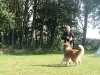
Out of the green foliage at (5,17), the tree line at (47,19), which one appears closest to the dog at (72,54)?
the green foliage at (5,17)

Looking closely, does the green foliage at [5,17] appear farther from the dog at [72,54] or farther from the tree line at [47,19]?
the dog at [72,54]

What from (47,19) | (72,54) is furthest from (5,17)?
(72,54)

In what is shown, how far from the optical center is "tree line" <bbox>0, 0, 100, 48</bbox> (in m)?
34.0

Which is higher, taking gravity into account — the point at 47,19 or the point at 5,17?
the point at 5,17

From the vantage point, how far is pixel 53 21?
1417 inches

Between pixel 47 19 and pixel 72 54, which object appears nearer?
pixel 72 54

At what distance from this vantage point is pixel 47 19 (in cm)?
3594

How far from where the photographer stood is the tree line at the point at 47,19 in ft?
112

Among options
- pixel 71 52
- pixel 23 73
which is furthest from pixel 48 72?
pixel 71 52

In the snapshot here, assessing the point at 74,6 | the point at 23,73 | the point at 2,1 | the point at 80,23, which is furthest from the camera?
the point at 80,23

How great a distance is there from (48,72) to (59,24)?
26.3m

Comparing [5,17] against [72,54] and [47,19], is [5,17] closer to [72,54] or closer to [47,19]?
[47,19]

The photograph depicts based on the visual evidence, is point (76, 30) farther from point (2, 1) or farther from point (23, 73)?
point (23, 73)

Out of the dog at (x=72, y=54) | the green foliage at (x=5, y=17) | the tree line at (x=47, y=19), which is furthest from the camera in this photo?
the tree line at (x=47, y=19)
